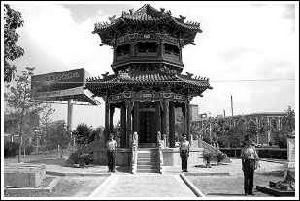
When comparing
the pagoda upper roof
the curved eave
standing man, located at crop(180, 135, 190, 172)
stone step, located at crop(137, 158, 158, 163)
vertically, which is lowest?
stone step, located at crop(137, 158, 158, 163)

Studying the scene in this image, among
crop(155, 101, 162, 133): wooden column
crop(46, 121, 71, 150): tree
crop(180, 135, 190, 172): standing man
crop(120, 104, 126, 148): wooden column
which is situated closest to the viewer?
crop(180, 135, 190, 172): standing man

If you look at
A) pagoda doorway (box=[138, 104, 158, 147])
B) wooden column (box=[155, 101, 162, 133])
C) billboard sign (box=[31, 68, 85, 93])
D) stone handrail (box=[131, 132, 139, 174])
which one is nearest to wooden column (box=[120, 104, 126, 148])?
pagoda doorway (box=[138, 104, 158, 147])

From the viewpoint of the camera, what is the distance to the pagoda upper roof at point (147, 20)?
26719mm

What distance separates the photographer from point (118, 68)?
1121 inches

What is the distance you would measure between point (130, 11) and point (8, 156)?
2653 cm

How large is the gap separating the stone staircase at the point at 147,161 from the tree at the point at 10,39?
1046 centimetres

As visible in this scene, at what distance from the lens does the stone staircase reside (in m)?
22.7

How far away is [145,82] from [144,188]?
37.0 feet

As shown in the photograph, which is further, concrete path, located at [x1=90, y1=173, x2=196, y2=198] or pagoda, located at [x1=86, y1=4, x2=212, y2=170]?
pagoda, located at [x1=86, y1=4, x2=212, y2=170]

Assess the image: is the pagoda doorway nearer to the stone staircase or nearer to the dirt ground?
the stone staircase

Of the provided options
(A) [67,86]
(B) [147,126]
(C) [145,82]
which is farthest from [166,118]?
(A) [67,86]

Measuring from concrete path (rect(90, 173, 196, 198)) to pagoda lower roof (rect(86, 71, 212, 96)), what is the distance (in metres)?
8.34

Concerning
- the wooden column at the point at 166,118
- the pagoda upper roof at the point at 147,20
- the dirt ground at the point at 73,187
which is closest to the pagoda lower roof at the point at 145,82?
the wooden column at the point at 166,118

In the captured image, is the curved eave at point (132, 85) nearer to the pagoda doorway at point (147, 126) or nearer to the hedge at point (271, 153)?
the pagoda doorway at point (147, 126)
